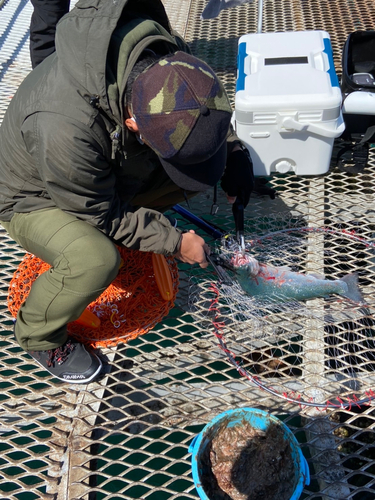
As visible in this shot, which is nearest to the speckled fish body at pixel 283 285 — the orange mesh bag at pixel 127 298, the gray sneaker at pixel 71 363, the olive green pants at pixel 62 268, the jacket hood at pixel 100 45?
the orange mesh bag at pixel 127 298

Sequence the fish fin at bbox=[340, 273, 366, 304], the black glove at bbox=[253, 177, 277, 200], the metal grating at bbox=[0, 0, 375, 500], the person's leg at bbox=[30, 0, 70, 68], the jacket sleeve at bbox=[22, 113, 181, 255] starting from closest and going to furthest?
the jacket sleeve at bbox=[22, 113, 181, 255] < the metal grating at bbox=[0, 0, 375, 500] < the fish fin at bbox=[340, 273, 366, 304] < the black glove at bbox=[253, 177, 277, 200] < the person's leg at bbox=[30, 0, 70, 68]

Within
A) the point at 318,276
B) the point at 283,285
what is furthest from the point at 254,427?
the point at 318,276

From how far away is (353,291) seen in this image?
283cm

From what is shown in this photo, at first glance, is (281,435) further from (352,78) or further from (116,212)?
(352,78)

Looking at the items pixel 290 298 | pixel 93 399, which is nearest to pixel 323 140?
pixel 290 298

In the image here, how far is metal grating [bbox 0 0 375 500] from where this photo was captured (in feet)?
7.06

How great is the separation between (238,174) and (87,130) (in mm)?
1062

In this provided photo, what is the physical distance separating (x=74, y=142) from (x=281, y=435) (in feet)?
5.21

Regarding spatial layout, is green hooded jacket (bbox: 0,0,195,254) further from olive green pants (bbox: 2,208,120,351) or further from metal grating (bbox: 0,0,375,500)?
metal grating (bbox: 0,0,375,500)

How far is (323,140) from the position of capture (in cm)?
321

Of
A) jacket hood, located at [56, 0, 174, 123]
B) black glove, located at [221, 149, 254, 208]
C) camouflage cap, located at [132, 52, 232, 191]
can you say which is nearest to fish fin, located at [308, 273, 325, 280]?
black glove, located at [221, 149, 254, 208]

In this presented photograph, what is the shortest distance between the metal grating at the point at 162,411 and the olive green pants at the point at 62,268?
40 cm

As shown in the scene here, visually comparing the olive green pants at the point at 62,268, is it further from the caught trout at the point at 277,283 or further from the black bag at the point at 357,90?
the black bag at the point at 357,90

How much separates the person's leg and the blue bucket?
320cm
